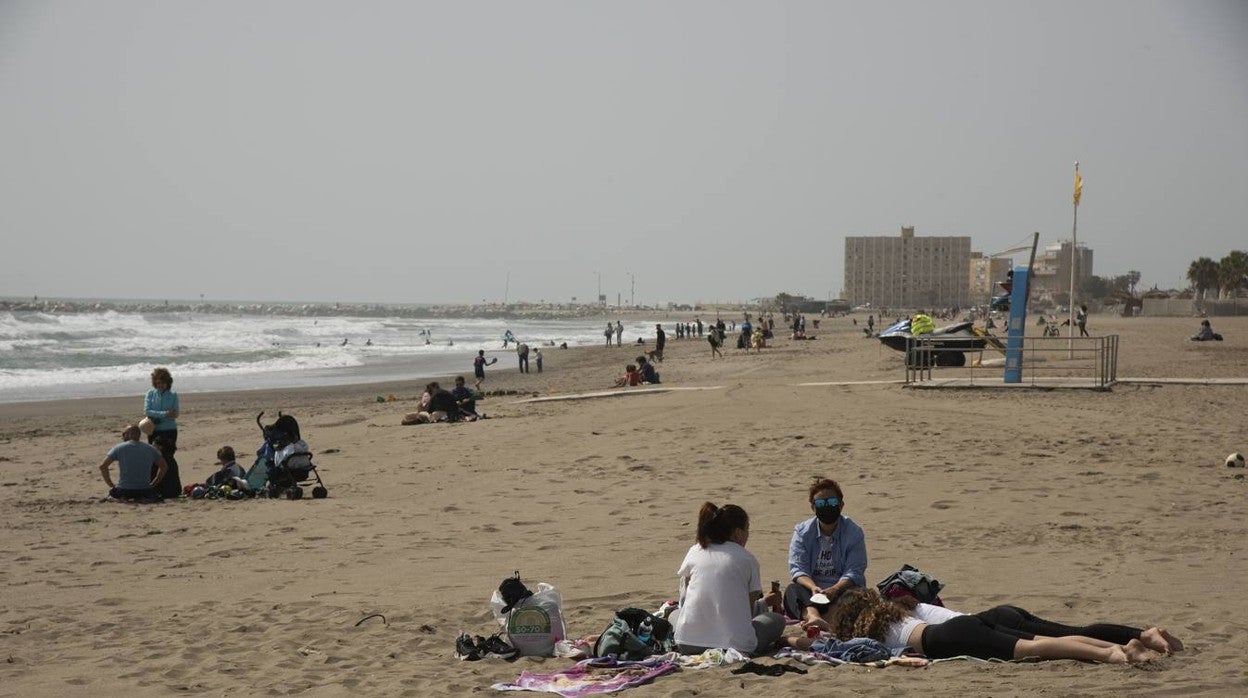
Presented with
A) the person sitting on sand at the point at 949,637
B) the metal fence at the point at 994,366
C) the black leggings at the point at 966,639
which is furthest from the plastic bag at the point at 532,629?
the metal fence at the point at 994,366

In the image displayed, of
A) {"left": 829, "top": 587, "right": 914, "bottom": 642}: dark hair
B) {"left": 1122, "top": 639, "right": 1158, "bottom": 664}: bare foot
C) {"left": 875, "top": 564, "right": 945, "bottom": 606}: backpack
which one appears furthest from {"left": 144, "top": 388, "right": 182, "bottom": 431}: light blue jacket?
{"left": 1122, "top": 639, "right": 1158, "bottom": 664}: bare foot

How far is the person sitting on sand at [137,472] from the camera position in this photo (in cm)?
1165

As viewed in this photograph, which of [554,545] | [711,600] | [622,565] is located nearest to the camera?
[711,600]

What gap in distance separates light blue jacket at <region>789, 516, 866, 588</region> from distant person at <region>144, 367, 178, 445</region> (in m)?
7.97

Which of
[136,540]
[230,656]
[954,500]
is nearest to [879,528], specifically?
[954,500]

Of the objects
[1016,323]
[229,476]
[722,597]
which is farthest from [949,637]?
[1016,323]

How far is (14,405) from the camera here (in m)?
28.0

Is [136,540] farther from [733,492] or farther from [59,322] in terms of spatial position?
[59,322]

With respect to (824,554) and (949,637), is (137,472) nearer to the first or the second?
(824,554)

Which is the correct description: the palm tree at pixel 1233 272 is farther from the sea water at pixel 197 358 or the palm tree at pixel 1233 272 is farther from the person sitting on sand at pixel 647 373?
the person sitting on sand at pixel 647 373

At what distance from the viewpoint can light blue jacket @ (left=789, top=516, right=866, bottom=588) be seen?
6746 mm

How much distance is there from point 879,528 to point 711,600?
12.8 feet

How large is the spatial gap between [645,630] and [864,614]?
48.7 inches

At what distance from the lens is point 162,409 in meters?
12.1
